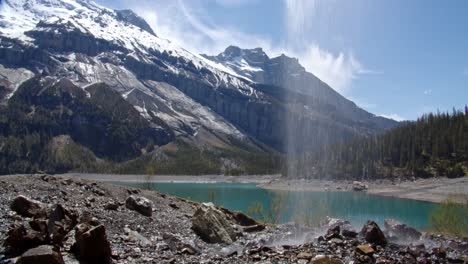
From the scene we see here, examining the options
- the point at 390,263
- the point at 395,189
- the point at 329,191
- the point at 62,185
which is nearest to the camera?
the point at 390,263

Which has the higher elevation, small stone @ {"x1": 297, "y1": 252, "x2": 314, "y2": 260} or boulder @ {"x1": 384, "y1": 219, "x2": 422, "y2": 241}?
small stone @ {"x1": 297, "y1": 252, "x2": 314, "y2": 260}

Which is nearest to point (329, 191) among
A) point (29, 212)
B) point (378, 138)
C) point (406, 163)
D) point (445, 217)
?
point (406, 163)

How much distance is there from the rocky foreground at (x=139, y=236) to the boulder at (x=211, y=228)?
0.06 m

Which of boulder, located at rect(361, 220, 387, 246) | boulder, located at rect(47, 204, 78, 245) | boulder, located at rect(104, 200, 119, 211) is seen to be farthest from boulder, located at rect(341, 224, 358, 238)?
boulder, located at rect(47, 204, 78, 245)

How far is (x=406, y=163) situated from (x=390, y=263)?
6260 inches

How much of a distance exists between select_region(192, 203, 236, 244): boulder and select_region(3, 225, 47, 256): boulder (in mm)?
12120

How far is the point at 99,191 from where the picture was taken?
1121 inches

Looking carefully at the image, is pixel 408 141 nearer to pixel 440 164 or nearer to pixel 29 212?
pixel 440 164

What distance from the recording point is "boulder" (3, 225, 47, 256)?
14.0m

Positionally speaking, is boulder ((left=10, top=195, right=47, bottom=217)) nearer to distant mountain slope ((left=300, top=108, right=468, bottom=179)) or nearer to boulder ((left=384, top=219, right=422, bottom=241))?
boulder ((left=384, top=219, right=422, bottom=241))

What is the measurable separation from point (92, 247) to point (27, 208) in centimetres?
595

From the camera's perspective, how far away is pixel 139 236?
20.8 metres

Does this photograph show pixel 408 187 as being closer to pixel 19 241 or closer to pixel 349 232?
pixel 349 232

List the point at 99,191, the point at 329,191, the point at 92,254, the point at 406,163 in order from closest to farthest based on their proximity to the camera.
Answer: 1. the point at 92,254
2. the point at 99,191
3. the point at 329,191
4. the point at 406,163
